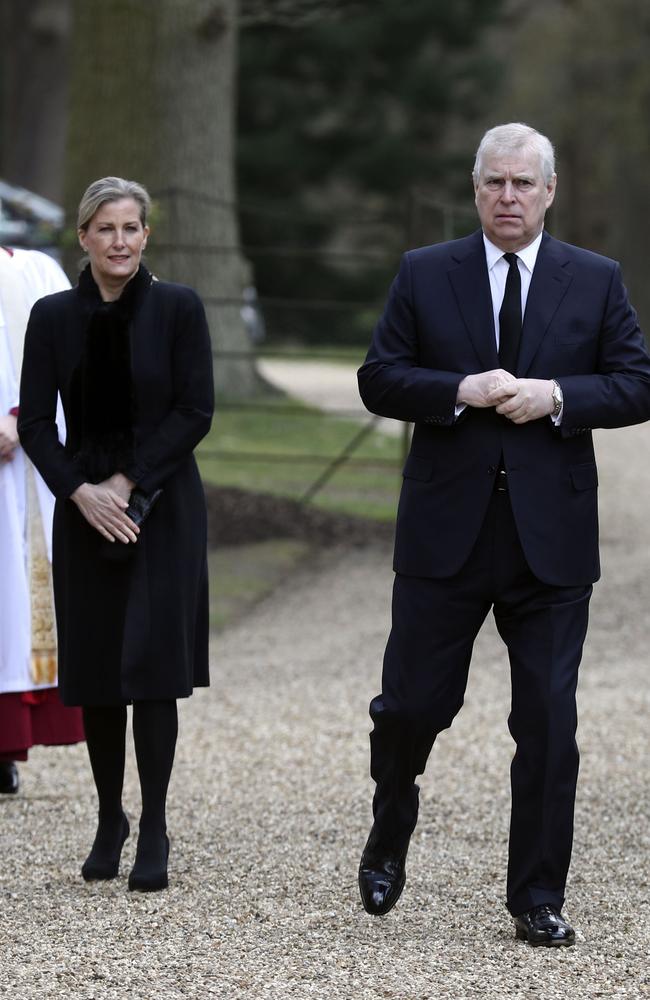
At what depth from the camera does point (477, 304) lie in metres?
3.99

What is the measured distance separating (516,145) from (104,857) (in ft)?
6.91

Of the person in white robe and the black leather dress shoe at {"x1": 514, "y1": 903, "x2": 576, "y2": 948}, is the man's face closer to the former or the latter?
the black leather dress shoe at {"x1": 514, "y1": 903, "x2": 576, "y2": 948}

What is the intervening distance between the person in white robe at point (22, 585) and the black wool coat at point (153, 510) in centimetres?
68

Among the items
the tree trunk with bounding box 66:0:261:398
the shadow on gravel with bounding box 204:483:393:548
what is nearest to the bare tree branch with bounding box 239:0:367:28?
the tree trunk with bounding box 66:0:261:398

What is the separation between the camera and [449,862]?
4777mm

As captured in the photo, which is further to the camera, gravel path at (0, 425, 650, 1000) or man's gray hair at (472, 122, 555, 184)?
man's gray hair at (472, 122, 555, 184)

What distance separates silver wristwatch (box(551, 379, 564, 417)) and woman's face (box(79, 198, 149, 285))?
46.1 inches

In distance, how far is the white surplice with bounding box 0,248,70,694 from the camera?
5137mm

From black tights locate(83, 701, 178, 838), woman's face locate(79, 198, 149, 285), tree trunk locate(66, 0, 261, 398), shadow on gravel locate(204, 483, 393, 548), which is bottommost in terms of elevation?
shadow on gravel locate(204, 483, 393, 548)

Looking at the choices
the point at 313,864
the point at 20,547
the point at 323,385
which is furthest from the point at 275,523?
the point at 323,385

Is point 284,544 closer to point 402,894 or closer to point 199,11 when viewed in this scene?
point 199,11

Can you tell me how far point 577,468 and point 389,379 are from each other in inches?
18.8

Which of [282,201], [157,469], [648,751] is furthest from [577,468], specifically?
[282,201]

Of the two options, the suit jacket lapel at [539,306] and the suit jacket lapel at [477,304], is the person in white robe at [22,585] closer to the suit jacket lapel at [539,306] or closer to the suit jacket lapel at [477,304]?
the suit jacket lapel at [477,304]
